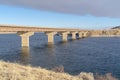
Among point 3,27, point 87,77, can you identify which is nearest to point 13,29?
point 3,27

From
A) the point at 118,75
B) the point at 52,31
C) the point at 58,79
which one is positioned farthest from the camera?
the point at 52,31

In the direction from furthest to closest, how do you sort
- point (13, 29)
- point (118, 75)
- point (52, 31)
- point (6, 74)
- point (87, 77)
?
point (52, 31) → point (13, 29) → point (118, 75) → point (87, 77) → point (6, 74)

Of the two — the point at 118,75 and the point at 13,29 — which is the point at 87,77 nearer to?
the point at 118,75

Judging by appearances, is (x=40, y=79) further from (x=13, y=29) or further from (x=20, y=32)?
(x=20, y=32)

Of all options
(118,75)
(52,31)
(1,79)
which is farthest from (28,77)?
(52,31)

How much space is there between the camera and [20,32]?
94688 millimetres

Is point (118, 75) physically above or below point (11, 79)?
below

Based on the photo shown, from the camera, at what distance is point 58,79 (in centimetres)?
1892

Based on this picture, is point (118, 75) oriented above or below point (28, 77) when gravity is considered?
below

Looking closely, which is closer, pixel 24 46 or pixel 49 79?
pixel 49 79

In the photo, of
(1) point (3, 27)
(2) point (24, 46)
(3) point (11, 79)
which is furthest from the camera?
(2) point (24, 46)

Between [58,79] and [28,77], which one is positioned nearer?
[28,77]

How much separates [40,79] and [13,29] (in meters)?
66.0

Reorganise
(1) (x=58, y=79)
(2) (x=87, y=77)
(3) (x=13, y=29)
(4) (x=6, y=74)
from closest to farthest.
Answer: (4) (x=6, y=74) < (1) (x=58, y=79) < (2) (x=87, y=77) < (3) (x=13, y=29)
